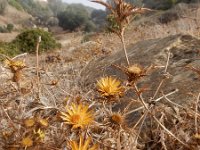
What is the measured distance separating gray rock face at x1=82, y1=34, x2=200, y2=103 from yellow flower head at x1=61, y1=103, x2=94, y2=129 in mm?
852

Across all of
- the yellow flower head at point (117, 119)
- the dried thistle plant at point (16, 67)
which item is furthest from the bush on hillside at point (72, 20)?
the yellow flower head at point (117, 119)

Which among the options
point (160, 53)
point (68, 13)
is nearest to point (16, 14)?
point (68, 13)

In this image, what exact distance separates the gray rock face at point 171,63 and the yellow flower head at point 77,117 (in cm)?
85

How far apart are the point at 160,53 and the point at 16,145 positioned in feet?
7.27

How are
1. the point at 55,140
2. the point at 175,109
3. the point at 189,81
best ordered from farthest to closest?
the point at 189,81
the point at 175,109
the point at 55,140

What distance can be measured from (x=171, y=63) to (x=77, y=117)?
6.24ft

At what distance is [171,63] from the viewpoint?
312 cm

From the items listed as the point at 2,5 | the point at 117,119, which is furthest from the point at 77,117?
the point at 2,5

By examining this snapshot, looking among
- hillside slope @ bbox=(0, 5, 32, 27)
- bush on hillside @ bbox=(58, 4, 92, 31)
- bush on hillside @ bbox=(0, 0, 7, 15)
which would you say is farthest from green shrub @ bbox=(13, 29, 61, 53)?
bush on hillside @ bbox=(0, 0, 7, 15)

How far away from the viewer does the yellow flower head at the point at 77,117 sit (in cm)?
132

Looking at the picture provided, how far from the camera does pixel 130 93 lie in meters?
2.77

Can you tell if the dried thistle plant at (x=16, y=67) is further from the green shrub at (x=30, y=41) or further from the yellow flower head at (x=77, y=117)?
the green shrub at (x=30, y=41)

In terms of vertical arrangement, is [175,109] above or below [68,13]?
above

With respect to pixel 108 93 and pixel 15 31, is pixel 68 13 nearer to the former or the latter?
pixel 15 31
